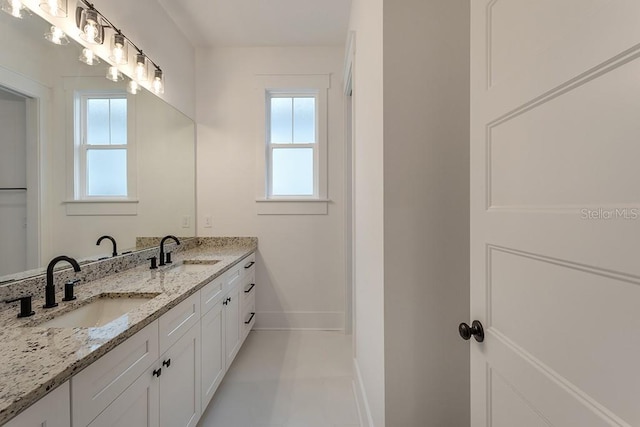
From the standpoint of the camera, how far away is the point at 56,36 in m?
1.38

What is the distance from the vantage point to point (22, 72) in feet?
4.06

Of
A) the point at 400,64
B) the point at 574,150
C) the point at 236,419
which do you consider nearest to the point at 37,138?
the point at 400,64

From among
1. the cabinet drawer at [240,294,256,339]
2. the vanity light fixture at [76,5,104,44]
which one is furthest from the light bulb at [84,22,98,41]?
the cabinet drawer at [240,294,256,339]

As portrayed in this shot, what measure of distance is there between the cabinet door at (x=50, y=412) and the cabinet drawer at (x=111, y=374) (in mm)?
22

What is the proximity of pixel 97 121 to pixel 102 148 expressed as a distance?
16 cm

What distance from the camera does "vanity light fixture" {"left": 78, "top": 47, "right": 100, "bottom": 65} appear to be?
5.07ft

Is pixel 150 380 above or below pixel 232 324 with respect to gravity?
above

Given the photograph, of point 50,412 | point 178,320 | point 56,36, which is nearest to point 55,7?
point 56,36

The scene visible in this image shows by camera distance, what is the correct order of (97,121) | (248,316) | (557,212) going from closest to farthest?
(557,212)
(97,121)
(248,316)

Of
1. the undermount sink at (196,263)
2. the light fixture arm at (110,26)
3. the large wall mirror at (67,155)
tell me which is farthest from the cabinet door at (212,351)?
the light fixture arm at (110,26)

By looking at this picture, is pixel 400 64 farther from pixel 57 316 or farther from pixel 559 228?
pixel 57 316

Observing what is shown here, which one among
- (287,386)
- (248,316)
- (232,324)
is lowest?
(287,386)

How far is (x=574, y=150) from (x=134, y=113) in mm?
2450

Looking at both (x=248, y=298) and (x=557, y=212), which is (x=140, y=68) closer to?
(x=248, y=298)
